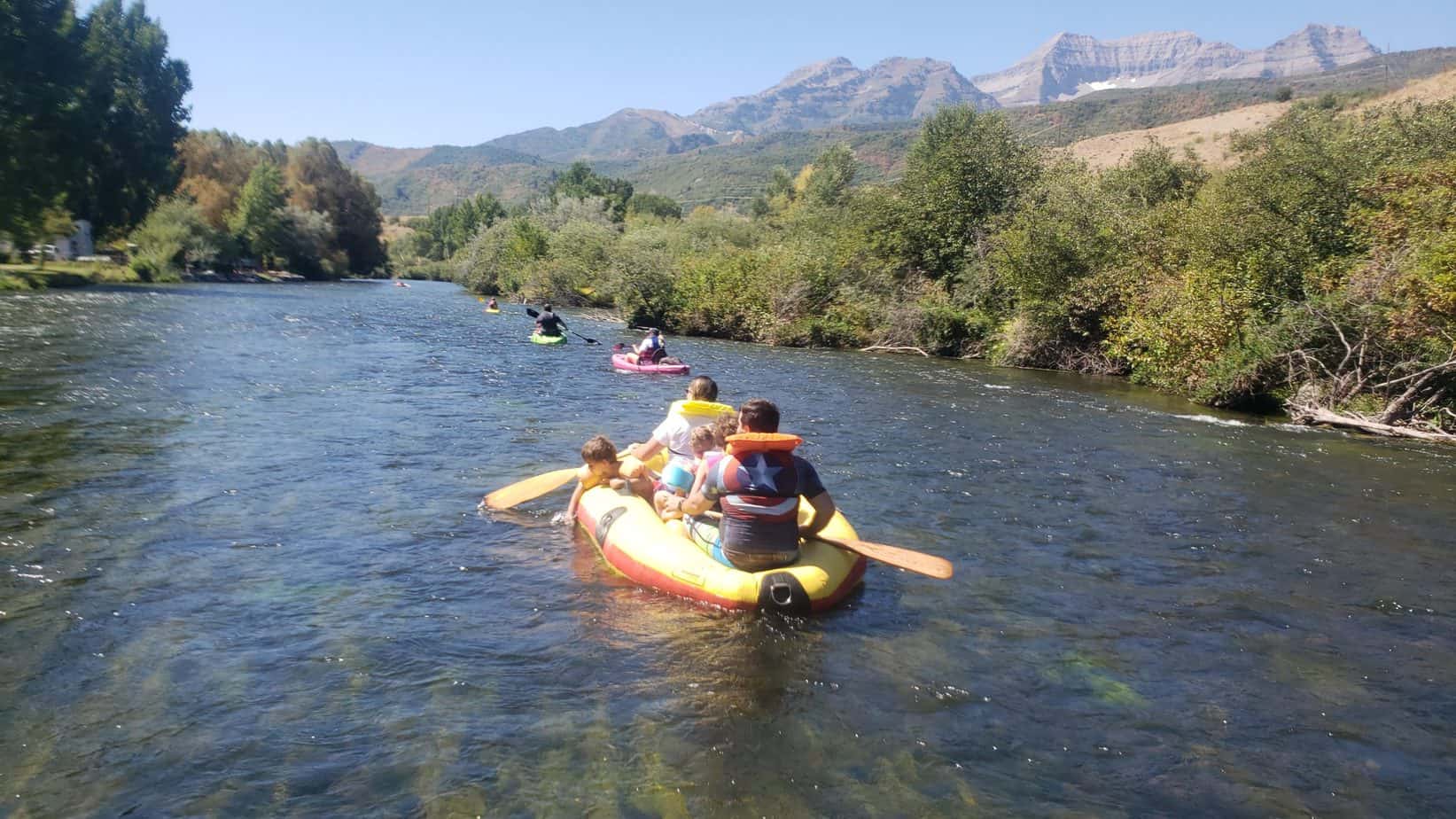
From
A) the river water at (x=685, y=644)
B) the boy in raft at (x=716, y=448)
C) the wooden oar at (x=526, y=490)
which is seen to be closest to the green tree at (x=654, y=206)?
the river water at (x=685, y=644)

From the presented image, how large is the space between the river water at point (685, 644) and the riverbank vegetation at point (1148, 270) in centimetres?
419

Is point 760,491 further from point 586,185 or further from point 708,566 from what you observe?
point 586,185

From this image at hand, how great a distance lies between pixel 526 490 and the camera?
29.9ft

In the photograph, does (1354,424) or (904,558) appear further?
(1354,424)

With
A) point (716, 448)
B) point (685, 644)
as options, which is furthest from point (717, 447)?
point (685, 644)

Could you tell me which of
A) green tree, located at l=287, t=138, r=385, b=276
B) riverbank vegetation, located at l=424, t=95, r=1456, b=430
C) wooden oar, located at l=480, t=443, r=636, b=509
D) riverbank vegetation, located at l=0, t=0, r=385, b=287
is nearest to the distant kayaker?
riverbank vegetation, located at l=424, t=95, r=1456, b=430

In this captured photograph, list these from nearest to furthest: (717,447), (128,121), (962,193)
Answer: (717,447) → (962,193) → (128,121)

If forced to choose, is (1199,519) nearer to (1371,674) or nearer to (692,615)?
(1371,674)

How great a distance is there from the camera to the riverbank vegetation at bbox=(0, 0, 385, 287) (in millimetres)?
36875

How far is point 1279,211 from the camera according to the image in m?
20.1

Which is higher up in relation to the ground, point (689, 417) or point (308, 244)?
point (308, 244)

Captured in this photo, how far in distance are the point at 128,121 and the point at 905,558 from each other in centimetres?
5934

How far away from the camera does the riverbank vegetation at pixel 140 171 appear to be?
3688 centimetres

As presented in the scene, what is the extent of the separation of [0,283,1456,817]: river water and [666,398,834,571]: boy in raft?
51cm
